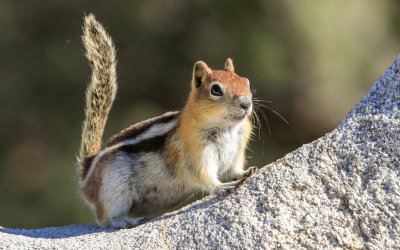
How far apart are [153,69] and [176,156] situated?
232 inches

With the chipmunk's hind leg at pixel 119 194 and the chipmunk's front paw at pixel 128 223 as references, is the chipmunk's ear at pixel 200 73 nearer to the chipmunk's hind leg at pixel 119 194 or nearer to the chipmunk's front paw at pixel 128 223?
the chipmunk's hind leg at pixel 119 194

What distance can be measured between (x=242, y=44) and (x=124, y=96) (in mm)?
1794

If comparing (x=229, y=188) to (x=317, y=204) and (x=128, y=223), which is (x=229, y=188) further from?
(x=128, y=223)

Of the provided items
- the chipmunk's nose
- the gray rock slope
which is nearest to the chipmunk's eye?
the chipmunk's nose

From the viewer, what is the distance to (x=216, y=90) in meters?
4.15

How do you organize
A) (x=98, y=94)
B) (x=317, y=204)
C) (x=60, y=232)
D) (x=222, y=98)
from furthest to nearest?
(x=98, y=94) → (x=222, y=98) → (x=60, y=232) → (x=317, y=204)

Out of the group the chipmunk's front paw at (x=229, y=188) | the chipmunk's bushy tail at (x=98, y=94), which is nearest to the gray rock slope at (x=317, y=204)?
the chipmunk's front paw at (x=229, y=188)

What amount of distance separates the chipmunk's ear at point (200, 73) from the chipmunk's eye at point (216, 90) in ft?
0.58

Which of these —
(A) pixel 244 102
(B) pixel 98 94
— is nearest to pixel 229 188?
(A) pixel 244 102

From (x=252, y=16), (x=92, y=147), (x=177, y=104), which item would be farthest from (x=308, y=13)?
(x=92, y=147)

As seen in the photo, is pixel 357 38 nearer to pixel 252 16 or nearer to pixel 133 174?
pixel 252 16

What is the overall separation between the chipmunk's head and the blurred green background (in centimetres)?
510

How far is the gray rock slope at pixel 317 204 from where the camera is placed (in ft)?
10.0

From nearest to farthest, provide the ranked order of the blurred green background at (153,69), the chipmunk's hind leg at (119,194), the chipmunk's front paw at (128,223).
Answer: the chipmunk's front paw at (128,223) → the chipmunk's hind leg at (119,194) → the blurred green background at (153,69)
